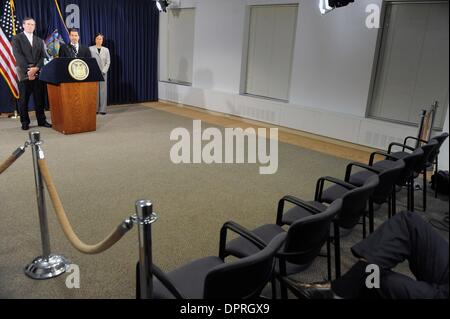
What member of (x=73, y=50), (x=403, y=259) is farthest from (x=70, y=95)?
(x=403, y=259)

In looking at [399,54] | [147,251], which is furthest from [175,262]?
[399,54]

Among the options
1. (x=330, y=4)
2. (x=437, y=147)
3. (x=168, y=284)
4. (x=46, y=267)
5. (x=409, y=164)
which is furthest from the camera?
(x=330, y=4)

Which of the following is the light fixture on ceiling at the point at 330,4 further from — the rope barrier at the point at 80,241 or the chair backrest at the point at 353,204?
the rope barrier at the point at 80,241

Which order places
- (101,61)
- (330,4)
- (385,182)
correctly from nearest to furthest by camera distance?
(385,182)
(330,4)
(101,61)

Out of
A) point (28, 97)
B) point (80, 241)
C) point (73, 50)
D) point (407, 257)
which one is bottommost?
point (80, 241)

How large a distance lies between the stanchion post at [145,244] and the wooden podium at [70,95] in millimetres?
4708

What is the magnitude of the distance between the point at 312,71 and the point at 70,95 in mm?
4132

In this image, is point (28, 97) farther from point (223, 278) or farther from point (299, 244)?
point (223, 278)

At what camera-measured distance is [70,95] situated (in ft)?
19.1

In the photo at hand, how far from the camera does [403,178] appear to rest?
332 cm

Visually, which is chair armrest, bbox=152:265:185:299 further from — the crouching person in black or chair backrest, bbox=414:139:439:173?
chair backrest, bbox=414:139:439:173

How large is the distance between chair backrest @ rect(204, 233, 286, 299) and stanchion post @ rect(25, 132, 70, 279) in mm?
1467

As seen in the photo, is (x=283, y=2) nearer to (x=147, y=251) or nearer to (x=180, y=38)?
(x=180, y=38)
